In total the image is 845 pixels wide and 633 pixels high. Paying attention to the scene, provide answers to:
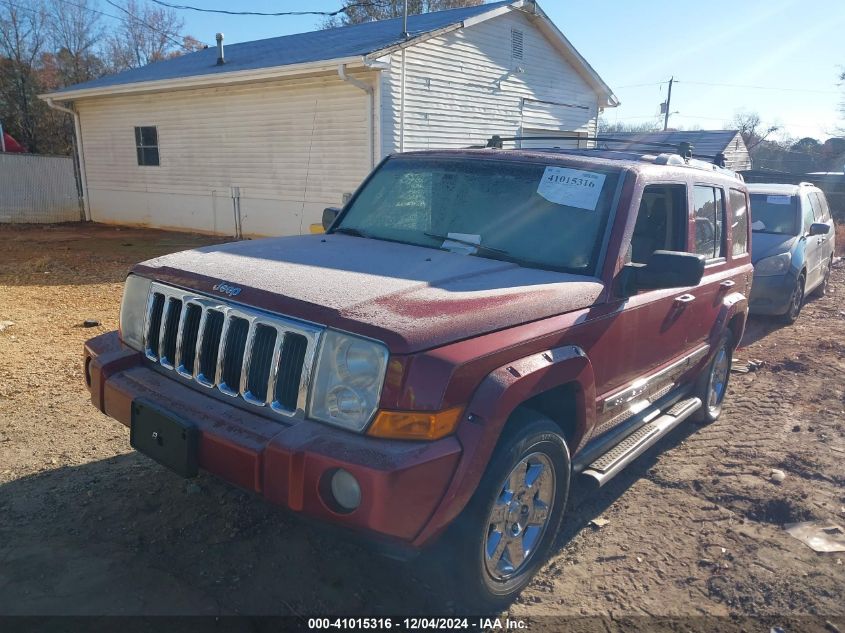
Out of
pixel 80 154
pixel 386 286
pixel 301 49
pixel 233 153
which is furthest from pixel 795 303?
pixel 80 154

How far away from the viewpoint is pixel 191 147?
613 inches


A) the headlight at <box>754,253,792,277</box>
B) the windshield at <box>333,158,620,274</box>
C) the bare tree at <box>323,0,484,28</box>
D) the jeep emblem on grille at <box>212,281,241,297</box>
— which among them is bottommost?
the headlight at <box>754,253,792,277</box>

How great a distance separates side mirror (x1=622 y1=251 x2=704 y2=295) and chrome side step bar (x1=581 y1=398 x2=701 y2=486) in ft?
2.98

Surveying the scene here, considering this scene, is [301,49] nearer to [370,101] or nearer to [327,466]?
[370,101]

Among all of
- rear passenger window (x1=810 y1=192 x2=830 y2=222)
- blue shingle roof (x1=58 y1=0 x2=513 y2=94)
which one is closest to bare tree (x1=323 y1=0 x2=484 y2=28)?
blue shingle roof (x1=58 y1=0 x2=513 y2=94)

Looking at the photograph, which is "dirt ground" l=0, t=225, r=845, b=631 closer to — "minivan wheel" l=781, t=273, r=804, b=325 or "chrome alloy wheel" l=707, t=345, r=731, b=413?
"chrome alloy wheel" l=707, t=345, r=731, b=413

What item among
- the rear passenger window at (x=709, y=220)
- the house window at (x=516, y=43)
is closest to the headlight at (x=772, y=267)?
the rear passenger window at (x=709, y=220)

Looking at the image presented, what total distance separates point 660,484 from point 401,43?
33.0 feet

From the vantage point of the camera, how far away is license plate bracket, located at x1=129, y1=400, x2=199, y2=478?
253 cm

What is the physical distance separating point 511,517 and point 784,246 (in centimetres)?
737

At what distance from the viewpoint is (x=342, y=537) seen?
2314 millimetres

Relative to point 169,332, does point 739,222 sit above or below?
above

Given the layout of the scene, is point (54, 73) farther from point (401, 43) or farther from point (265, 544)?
point (265, 544)

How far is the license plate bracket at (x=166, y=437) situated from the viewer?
253 centimetres
